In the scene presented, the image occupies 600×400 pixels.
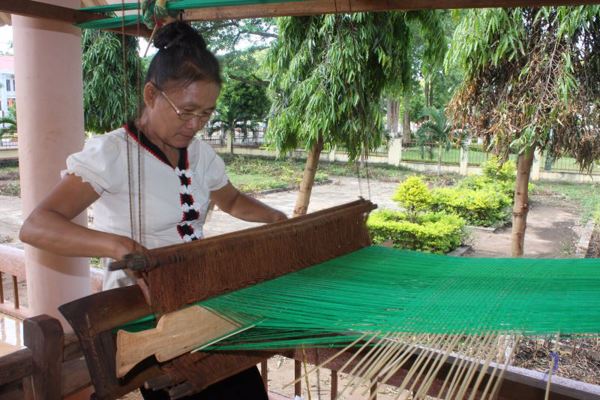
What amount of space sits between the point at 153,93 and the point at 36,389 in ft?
2.36

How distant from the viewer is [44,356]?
3.57 feet

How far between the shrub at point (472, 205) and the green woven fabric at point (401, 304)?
7830mm

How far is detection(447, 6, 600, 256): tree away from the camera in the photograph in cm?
400

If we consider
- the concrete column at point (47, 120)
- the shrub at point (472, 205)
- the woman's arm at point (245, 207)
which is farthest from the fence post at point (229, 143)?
the woman's arm at point (245, 207)

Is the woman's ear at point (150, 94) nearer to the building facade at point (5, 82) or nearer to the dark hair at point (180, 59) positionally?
the dark hair at point (180, 59)

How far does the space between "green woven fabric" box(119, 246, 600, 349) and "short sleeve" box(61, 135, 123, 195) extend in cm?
33

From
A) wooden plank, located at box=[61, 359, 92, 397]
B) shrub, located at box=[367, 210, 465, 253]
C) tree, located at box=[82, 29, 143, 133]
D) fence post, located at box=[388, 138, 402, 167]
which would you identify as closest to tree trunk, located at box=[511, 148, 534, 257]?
shrub, located at box=[367, 210, 465, 253]

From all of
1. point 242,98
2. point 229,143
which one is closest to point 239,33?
point 242,98

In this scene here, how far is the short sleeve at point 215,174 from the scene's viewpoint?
58.3 inches

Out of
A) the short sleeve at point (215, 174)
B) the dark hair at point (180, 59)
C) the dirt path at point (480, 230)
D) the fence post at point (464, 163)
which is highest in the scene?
the dark hair at point (180, 59)

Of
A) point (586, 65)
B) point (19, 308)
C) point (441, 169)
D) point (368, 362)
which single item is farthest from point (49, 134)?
point (441, 169)

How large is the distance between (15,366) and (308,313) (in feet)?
2.05

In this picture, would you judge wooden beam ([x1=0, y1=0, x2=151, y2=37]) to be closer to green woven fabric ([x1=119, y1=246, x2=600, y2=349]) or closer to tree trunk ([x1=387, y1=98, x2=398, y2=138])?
green woven fabric ([x1=119, y1=246, x2=600, y2=349])

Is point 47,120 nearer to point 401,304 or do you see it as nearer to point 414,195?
point 401,304
